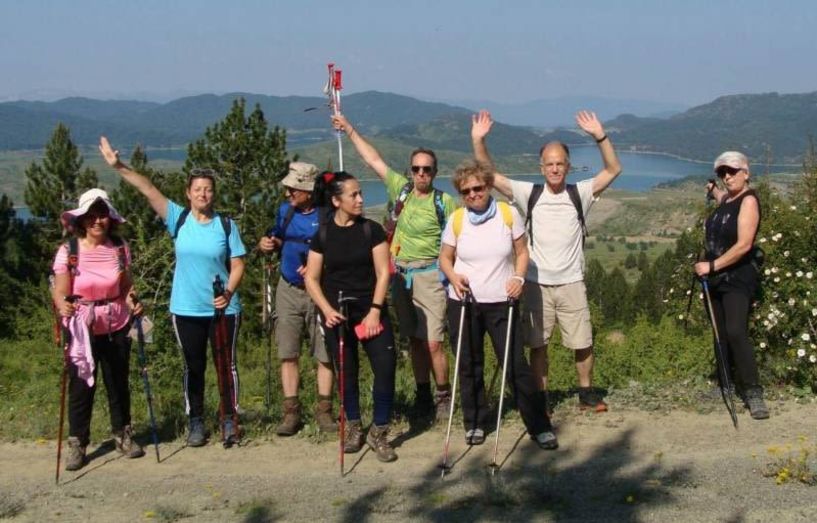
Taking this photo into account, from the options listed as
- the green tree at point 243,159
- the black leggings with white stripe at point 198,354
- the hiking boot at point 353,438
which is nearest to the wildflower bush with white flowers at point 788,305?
the hiking boot at point 353,438

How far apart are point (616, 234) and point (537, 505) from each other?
14052 cm

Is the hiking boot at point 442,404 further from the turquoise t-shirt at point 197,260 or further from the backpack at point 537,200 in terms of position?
the turquoise t-shirt at point 197,260

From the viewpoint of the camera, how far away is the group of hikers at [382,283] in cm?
543

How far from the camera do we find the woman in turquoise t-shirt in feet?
18.3

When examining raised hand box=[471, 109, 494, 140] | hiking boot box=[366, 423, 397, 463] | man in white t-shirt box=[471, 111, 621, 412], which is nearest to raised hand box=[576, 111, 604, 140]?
man in white t-shirt box=[471, 111, 621, 412]

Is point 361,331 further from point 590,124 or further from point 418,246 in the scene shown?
point 590,124

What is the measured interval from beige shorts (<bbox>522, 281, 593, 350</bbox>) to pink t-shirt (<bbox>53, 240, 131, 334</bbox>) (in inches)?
112

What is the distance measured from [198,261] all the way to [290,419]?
1461 millimetres

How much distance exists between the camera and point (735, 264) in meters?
6.05

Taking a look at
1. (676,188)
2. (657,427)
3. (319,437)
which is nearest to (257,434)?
(319,437)

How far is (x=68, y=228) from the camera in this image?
5422mm

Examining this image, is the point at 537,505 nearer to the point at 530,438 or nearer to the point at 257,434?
the point at 530,438

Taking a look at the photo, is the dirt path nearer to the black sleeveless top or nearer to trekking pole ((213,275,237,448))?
trekking pole ((213,275,237,448))

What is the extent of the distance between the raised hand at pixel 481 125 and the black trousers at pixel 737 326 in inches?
82.3
